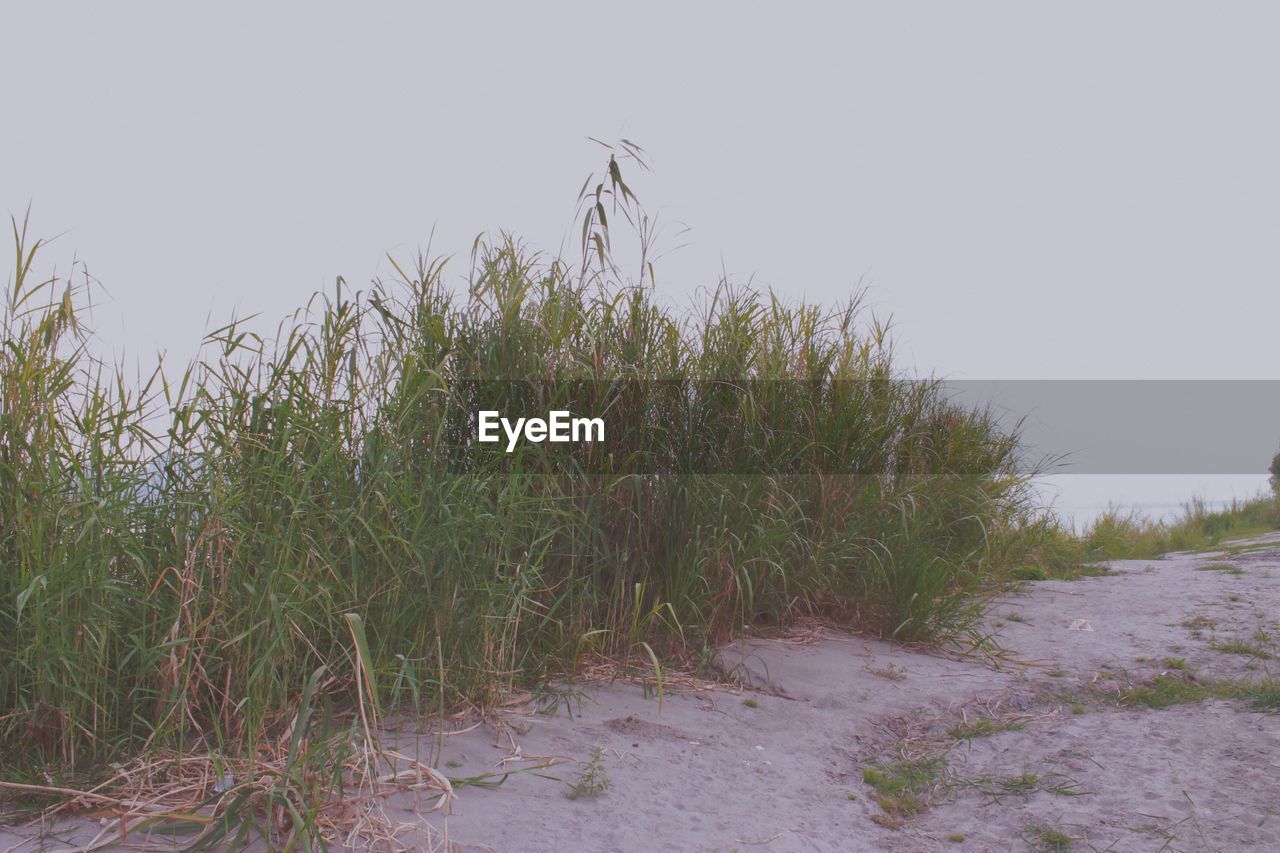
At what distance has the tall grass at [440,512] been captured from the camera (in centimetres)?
275

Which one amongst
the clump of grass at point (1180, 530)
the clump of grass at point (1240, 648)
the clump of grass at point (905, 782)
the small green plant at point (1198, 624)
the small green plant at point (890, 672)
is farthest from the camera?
the clump of grass at point (1180, 530)

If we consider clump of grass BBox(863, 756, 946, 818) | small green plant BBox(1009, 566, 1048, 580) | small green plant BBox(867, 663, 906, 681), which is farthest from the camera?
small green plant BBox(1009, 566, 1048, 580)

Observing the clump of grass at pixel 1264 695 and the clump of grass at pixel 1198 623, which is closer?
the clump of grass at pixel 1264 695

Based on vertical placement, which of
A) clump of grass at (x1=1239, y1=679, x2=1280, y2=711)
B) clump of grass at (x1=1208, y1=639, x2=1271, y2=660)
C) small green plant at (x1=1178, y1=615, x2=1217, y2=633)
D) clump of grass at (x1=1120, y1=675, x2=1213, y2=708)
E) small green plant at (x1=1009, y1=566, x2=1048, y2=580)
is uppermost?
small green plant at (x1=1009, y1=566, x2=1048, y2=580)

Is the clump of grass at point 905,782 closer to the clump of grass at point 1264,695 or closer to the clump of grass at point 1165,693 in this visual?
the clump of grass at point 1165,693

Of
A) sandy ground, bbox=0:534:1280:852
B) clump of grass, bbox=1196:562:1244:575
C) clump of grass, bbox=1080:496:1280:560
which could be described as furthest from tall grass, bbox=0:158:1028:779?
clump of grass, bbox=1080:496:1280:560

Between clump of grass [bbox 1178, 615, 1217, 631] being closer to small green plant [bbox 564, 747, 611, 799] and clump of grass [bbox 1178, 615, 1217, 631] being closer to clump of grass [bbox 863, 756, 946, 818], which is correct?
clump of grass [bbox 863, 756, 946, 818]

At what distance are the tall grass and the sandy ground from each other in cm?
29

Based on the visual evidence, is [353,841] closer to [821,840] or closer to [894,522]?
[821,840]

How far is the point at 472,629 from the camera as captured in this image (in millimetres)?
3307

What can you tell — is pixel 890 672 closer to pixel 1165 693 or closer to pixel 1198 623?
pixel 1165 693

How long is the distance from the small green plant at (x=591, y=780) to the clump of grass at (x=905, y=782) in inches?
36.5

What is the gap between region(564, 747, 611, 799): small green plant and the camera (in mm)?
2820

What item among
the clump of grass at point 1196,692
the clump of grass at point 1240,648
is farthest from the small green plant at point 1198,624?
the clump of grass at point 1196,692
